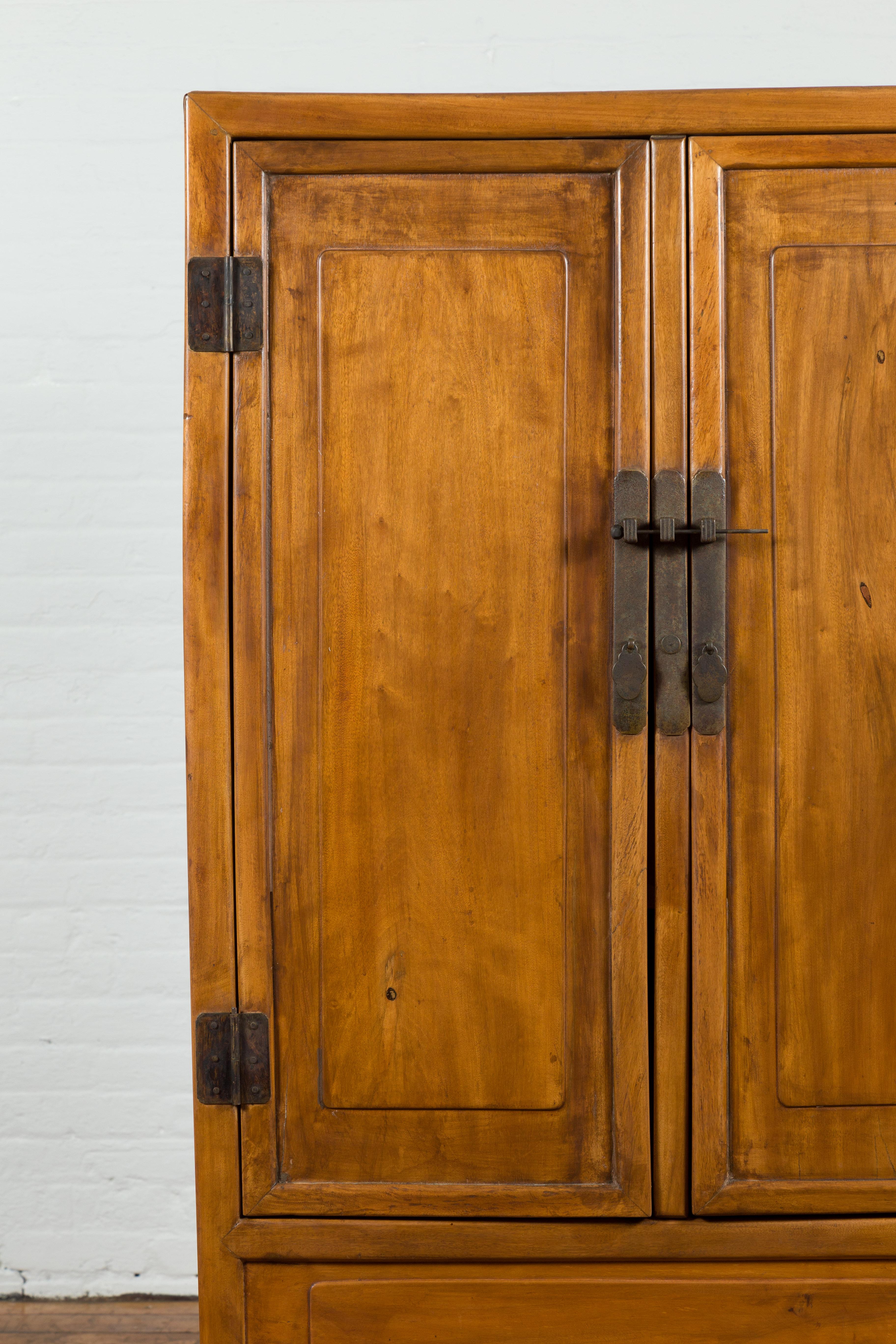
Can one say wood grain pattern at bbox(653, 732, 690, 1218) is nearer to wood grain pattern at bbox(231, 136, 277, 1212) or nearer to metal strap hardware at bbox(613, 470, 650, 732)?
metal strap hardware at bbox(613, 470, 650, 732)

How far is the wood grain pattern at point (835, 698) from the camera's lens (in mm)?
1161

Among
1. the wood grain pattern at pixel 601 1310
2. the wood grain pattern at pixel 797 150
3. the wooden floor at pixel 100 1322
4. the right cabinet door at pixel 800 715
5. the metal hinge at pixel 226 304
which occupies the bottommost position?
the wooden floor at pixel 100 1322

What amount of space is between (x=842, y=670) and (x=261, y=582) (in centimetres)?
70

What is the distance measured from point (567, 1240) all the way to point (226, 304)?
46.7 inches

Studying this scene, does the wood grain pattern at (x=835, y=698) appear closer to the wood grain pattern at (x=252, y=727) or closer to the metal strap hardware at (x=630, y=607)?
the metal strap hardware at (x=630, y=607)

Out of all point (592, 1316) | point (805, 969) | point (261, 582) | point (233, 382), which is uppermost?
point (233, 382)

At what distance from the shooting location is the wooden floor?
5.75 feet

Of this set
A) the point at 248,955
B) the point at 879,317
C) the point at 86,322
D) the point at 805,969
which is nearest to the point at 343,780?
the point at 248,955

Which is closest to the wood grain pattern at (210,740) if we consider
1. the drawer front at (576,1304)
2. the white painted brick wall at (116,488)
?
the drawer front at (576,1304)

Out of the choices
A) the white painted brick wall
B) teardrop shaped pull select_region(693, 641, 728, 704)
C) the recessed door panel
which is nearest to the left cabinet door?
the recessed door panel

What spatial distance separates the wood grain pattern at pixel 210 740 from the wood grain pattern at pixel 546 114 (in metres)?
0.10

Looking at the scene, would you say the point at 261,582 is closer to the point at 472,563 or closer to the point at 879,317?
the point at 472,563

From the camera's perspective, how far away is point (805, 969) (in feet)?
3.82

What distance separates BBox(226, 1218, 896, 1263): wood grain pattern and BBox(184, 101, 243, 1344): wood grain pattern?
0.22 ft
